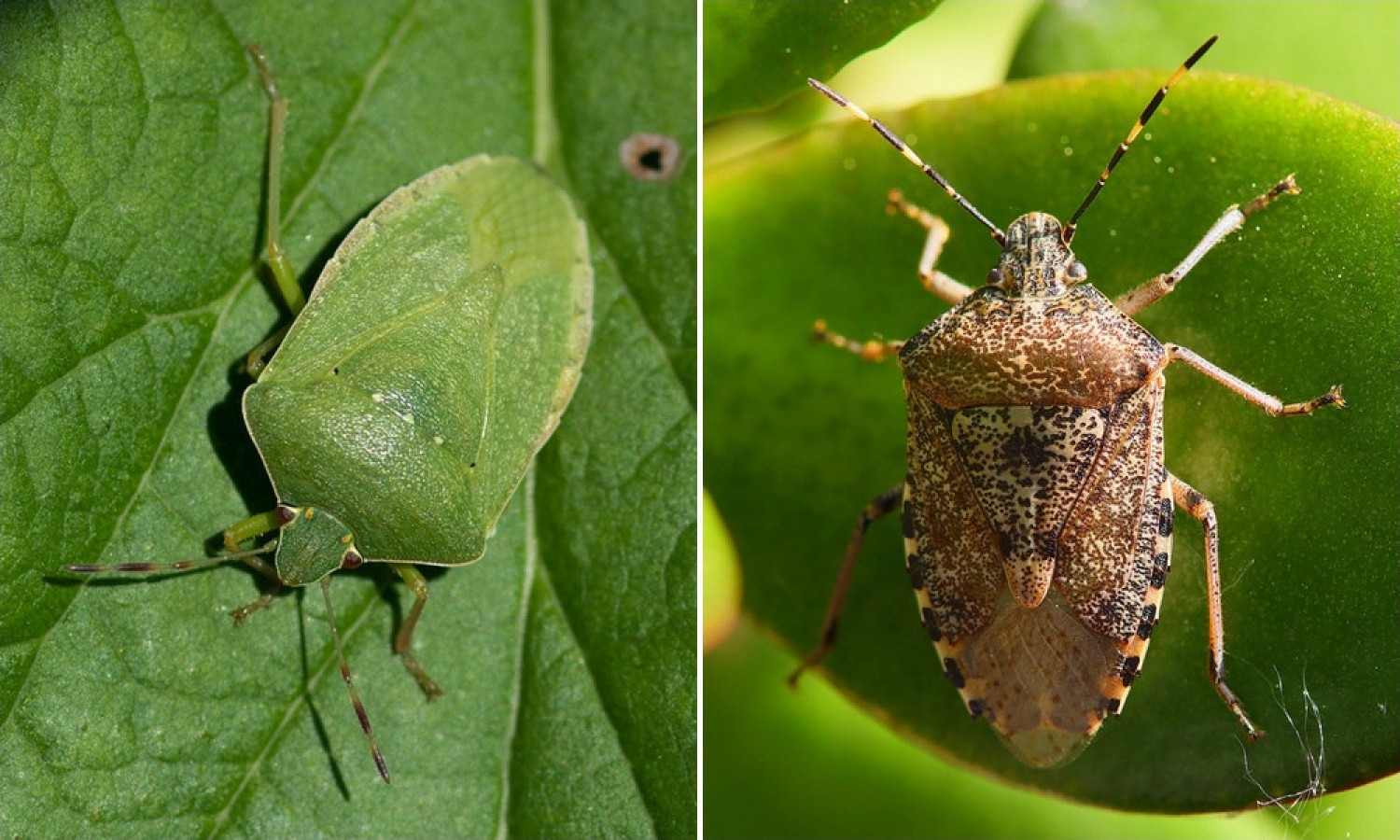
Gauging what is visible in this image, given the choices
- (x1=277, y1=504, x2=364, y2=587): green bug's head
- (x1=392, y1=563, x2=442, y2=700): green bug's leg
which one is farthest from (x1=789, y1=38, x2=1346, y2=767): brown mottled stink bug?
(x1=277, y1=504, x2=364, y2=587): green bug's head

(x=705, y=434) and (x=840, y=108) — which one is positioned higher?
(x=840, y=108)

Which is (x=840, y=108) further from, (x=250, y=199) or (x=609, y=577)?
(x=250, y=199)

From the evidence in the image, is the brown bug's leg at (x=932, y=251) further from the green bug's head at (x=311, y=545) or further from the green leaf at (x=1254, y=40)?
the green bug's head at (x=311, y=545)

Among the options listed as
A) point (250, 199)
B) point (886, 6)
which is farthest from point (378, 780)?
point (886, 6)

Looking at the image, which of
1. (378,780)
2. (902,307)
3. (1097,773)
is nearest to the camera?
(1097,773)

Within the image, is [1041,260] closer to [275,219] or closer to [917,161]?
[917,161]

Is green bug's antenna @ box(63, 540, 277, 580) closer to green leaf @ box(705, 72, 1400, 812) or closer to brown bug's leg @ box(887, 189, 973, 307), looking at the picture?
green leaf @ box(705, 72, 1400, 812)
